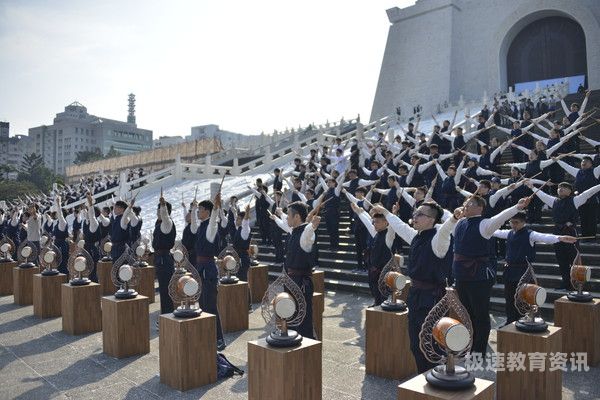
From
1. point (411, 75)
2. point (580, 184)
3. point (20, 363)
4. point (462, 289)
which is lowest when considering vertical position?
point (20, 363)

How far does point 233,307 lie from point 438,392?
5.05 metres

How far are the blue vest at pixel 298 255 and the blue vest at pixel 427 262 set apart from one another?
1319 millimetres

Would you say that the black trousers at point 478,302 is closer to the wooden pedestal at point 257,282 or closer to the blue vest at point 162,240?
the blue vest at point 162,240

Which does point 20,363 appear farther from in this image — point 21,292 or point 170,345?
point 21,292

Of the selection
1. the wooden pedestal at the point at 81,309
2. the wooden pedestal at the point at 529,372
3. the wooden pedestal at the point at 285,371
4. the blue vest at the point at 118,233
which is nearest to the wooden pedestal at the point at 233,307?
the wooden pedestal at the point at 81,309

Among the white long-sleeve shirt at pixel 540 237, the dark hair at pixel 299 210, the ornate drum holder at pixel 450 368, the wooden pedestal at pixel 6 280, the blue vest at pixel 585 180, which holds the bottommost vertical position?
the wooden pedestal at pixel 6 280

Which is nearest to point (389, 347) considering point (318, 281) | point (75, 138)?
point (318, 281)

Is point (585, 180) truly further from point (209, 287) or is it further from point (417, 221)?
point (209, 287)

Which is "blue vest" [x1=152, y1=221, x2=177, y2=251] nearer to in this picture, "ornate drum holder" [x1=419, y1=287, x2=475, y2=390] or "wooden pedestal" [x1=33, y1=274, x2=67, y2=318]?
"wooden pedestal" [x1=33, y1=274, x2=67, y2=318]

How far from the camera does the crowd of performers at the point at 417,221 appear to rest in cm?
521

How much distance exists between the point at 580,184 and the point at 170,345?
8583 millimetres

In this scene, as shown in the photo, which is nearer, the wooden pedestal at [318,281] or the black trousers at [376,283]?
the black trousers at [376,283]

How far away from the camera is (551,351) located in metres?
4.57

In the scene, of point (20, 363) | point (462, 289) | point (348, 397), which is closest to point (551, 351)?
point (462, 289)
